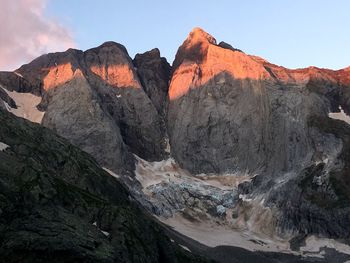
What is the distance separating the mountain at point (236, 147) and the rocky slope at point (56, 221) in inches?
2467

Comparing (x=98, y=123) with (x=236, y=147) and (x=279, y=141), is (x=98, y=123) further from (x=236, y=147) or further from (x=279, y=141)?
(x=279, y=141)

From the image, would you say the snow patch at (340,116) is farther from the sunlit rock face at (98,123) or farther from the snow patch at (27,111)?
the snow patch at (27,111)

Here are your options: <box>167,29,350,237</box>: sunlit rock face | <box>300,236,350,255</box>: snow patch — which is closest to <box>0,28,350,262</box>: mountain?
<box>167,29,350,237</box>: sunlit rock face

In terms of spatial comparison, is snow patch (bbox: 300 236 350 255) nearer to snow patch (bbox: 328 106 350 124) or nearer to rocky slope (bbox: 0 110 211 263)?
snow patch (bbox: 328 106 350 124)

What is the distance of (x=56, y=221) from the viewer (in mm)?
54969

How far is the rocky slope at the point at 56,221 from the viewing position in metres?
Answer: 48.7

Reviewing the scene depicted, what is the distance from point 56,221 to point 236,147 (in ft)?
439

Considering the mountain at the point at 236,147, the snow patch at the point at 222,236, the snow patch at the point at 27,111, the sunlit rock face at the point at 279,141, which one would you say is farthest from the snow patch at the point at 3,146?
the snow patch at the point at 27,111

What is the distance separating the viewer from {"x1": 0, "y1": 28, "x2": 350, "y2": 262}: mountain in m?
148

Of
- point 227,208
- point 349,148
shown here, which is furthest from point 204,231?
point 349,148

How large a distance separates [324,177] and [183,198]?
4087 centimetres

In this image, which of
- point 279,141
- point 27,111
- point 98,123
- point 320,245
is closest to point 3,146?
point 320,245

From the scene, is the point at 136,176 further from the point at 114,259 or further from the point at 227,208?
the point at 114,259

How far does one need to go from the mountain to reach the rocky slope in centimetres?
6267
